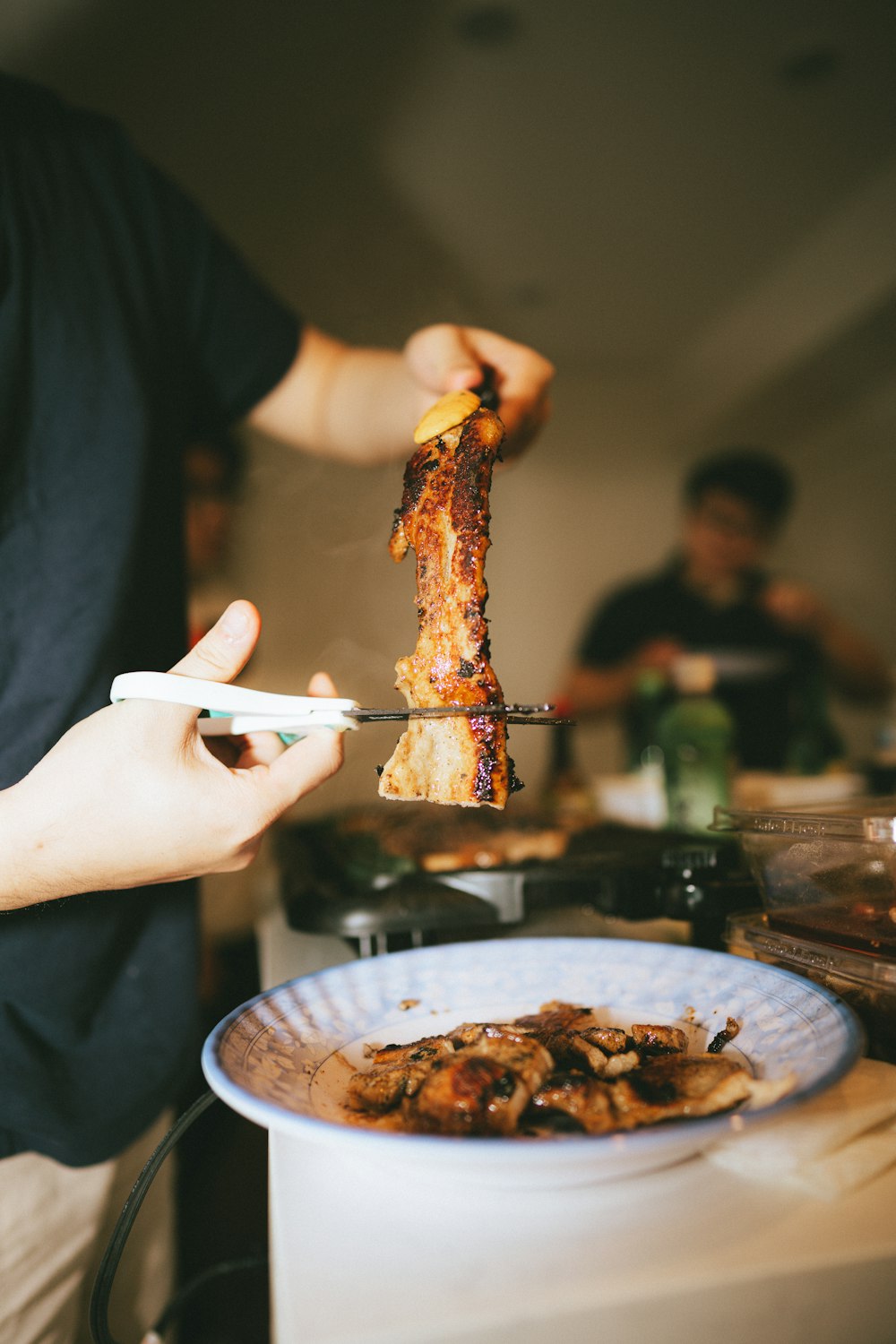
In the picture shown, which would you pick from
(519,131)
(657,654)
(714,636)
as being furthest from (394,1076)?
(714,636)

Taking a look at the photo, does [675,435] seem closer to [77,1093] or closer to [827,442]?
[827,442]

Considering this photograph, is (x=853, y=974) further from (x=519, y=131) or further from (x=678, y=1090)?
(x=519, y=131)

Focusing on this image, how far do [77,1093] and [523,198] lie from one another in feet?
9.28

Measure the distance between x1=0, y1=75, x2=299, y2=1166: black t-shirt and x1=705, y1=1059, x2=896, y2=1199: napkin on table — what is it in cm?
77

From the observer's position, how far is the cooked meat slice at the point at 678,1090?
0.55 m

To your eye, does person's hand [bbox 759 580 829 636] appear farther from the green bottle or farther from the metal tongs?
the metal tongs

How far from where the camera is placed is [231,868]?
799mm

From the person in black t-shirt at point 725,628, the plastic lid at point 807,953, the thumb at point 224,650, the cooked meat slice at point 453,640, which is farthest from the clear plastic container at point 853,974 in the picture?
the person in black t-shirt at point 725,628

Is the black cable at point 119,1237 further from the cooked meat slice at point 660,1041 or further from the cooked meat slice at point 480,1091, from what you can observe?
the cooked meat slice at point 660,1041

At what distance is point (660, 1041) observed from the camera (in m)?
0.67

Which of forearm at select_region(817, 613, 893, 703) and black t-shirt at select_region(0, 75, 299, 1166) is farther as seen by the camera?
forearm at select_region(817, 613, 893, 703)

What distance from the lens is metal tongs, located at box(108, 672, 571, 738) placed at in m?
Result: 0.65

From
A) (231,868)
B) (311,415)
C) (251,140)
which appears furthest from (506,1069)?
(251,140)

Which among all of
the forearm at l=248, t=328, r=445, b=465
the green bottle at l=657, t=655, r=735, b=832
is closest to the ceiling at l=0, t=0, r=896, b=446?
the forearm at l=248, t=328, r=445, b=465
